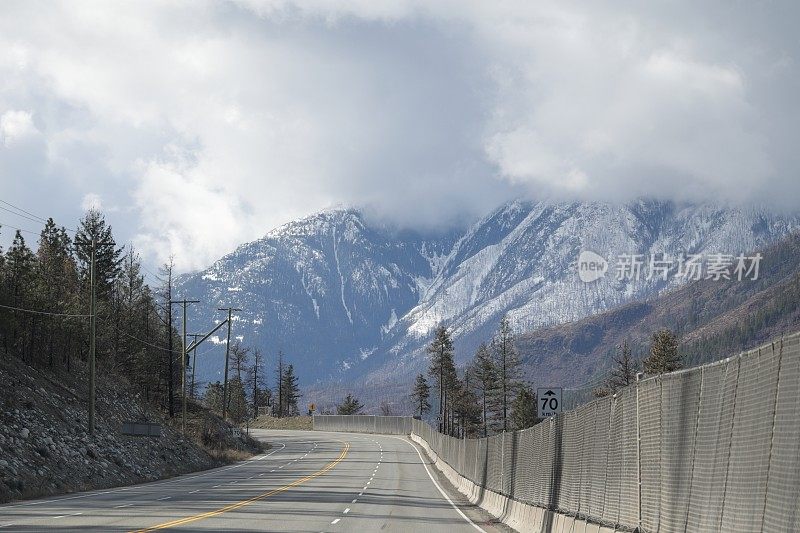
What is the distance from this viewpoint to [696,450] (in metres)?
11.6

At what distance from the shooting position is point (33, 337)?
58219 millimetres

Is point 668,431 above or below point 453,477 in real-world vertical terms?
above

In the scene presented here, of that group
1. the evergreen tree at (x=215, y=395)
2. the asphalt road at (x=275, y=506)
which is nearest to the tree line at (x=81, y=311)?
the asphalt road at (x=275, y=506)

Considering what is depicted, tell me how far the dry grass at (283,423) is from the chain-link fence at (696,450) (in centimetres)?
13750

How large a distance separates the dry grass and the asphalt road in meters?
90.2

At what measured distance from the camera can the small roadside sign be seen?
29.7 m

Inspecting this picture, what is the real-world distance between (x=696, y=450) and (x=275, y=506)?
23.5m

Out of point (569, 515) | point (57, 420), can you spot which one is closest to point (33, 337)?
point (57, 420)

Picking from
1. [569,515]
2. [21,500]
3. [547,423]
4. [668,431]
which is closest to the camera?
[668,431]

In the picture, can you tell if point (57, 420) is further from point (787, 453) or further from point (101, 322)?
point (787, 453)

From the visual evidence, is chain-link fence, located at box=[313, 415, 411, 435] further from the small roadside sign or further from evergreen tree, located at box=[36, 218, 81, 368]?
the small roadside sign

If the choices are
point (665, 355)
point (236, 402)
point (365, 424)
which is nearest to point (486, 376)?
point (365, 424)

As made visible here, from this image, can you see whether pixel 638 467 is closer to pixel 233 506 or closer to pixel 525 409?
pixel 233 506

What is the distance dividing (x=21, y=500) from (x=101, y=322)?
41.7 meters
